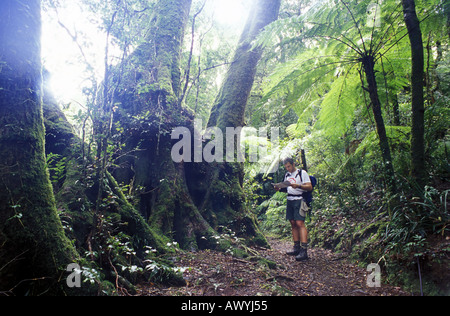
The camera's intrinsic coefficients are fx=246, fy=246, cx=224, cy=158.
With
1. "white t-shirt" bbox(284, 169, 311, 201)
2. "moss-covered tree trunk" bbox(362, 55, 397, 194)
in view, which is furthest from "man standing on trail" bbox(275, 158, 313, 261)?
"moss-covered tree trunk" bbox(362, 55, 397, 194)

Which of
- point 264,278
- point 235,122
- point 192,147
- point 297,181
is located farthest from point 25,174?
point 235,122

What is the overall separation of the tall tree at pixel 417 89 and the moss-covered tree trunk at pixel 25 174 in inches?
142

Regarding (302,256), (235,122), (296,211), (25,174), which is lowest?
(302,256)

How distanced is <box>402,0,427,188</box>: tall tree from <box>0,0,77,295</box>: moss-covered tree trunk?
142 inches

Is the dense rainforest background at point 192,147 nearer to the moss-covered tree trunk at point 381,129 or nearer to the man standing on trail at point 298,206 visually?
the moss-covered tree trunk at point 381,129

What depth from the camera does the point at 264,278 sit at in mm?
2973

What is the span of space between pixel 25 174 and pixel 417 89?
3.93 meters

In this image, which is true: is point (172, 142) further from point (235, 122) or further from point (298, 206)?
point (298, 206)

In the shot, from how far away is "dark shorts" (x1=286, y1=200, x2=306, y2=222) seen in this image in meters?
4.24

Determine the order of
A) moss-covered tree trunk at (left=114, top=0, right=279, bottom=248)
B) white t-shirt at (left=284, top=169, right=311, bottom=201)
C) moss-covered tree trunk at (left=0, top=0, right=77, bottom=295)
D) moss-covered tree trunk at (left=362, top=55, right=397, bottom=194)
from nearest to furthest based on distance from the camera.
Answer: moss-covered tree trunk at (left=0, top=0, right=77, bottom=295), moss-covered tree trunk at (left=362, top=55, right=397, bottom=194), moss-covered tree trunk at (left=114, top=0, right=279, bottom=248), white t-shirt at (left=284, top=169, right=311, bottom=201)

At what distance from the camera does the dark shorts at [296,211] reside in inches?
167

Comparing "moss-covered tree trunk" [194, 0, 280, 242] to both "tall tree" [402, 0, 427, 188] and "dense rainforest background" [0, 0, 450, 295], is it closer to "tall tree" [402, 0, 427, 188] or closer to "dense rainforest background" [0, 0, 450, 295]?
"dense rainforest background" [0, 0, 450, 295]

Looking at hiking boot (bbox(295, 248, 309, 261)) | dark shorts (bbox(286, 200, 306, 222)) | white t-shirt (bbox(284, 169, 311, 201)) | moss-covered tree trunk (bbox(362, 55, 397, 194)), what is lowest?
hiking boot (bbox(295, 248, 309, 261))
